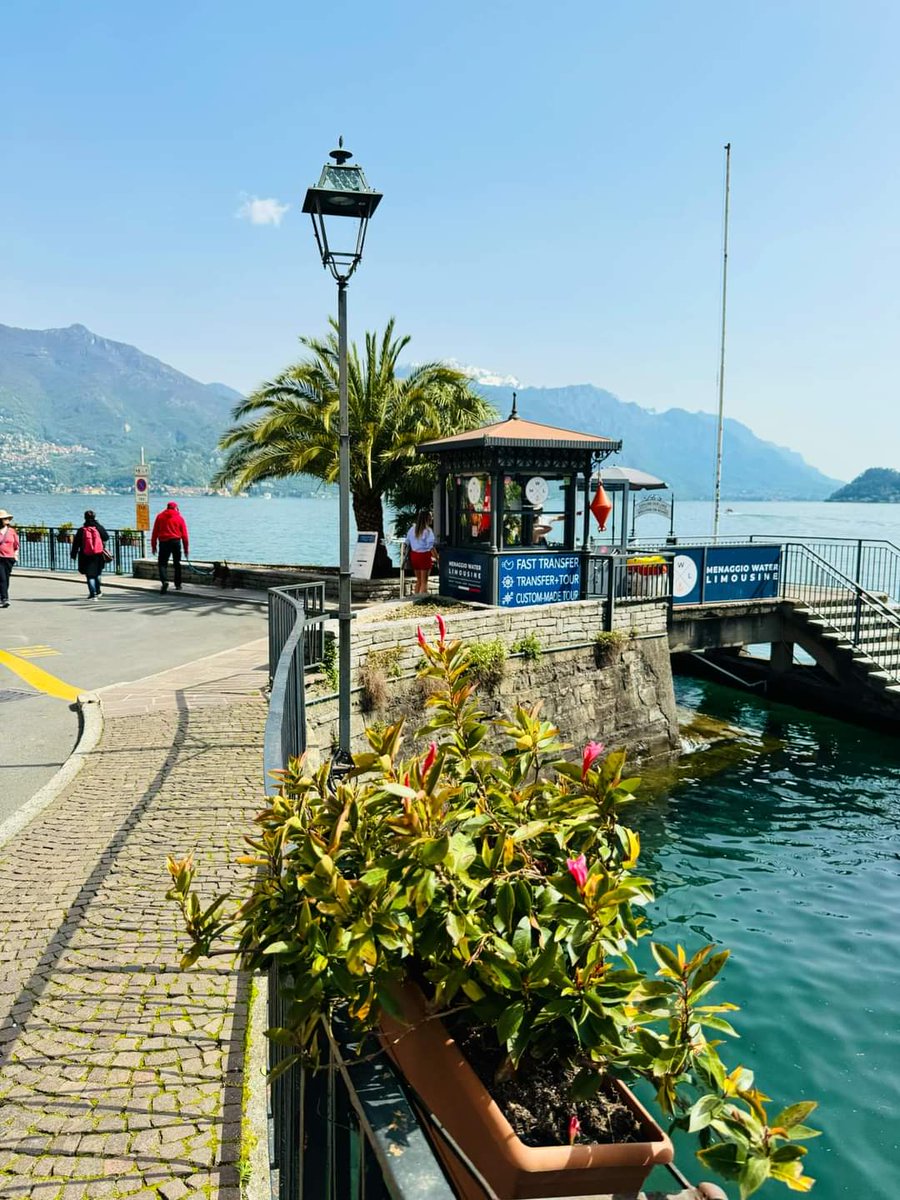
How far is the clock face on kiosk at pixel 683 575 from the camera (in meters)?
16.3

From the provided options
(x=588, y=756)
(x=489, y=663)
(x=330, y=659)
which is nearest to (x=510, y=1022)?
(x=588, y=756)

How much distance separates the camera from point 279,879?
86.0 inches

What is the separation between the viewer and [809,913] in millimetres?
9562

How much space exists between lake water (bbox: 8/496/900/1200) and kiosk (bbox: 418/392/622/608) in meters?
4.37

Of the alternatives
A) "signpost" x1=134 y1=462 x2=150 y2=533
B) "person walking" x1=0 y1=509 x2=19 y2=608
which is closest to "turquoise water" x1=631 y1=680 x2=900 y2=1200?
"person walking" x1=0 y1=509 x2=19 y2=608

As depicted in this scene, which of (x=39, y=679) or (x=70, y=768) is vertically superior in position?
(x=39, y=679)

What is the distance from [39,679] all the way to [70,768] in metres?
4.40

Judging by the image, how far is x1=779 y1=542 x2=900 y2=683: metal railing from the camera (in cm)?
1742

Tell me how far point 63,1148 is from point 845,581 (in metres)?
18.1

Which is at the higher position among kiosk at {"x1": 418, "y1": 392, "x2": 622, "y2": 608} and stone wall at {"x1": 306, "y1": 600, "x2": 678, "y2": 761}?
kiosk at {"x1": 418, "y1": 392, "x2": 622, "y2": 608}

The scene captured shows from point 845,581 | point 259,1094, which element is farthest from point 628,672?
point 259,1094

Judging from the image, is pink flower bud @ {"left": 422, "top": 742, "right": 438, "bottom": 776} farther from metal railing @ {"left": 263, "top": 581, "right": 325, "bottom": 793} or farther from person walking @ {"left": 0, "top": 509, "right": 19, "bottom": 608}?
person walking @ {"left": 0, "top": 509, "right": 19, "bottom": 608}

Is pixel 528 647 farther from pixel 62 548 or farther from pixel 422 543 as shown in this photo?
pixel 62 548

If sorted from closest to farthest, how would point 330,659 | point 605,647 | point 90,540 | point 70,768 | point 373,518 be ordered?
point 70,768
point 330,659
point 605,647
point 90,540
point 373,518
